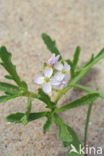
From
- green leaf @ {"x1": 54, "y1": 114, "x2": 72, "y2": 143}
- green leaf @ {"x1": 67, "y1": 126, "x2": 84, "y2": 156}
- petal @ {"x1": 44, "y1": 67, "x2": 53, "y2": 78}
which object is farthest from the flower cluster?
green leaf @ {"x1": 67, "y1": 126, "x2": 84, "y2": 156}

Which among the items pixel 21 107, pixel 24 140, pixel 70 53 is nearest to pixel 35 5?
pixel 70 53

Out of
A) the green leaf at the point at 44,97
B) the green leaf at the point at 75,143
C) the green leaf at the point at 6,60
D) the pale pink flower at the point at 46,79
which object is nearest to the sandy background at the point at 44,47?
the green leaf at the point at 75,143

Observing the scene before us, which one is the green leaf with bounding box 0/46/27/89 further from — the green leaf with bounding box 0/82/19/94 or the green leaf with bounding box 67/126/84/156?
the green leaf with bounding box 67/126/84/156

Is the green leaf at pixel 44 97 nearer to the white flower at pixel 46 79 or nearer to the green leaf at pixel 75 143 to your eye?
the white flower at pixel 46 79

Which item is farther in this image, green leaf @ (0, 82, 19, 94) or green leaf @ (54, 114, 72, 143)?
green leaf @ (0, 82, 19, 94)

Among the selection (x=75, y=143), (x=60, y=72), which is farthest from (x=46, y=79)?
(x=75, y=143)

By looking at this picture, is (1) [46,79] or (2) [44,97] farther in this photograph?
(2) [44,97]

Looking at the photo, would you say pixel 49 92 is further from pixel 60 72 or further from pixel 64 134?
pixel 64 134

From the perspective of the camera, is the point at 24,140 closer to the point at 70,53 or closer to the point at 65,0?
the point at 70,53
